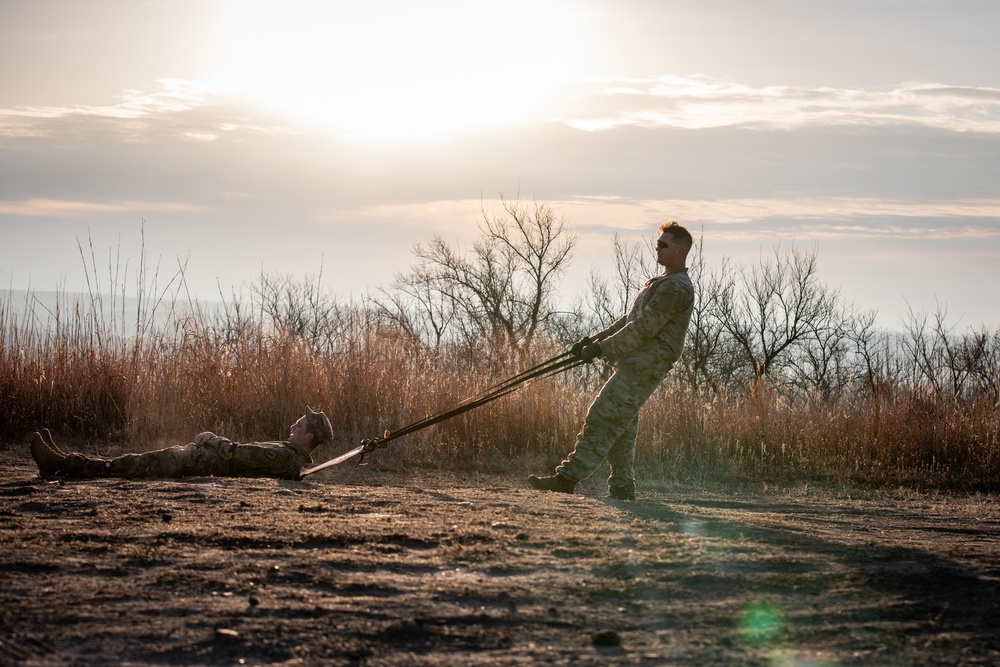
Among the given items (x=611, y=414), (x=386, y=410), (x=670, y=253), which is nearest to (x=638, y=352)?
(x=611, y=414)

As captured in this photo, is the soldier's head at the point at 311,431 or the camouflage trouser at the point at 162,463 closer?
the camouflage trouser at the point at 162,463

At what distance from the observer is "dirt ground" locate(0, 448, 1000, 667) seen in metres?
3.67

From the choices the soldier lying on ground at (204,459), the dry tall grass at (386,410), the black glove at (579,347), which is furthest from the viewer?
the dry tall grass at (386,410)

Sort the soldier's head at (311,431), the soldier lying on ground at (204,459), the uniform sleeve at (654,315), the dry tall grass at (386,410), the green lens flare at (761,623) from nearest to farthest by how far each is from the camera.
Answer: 1. the green lens flare at (761,623)
2. the soldier lying on ground at (204,459)
3. the uniform sleeve at (654,315)
4. the soldier's head at (311,431)
5. the dry tall grass at (386,410)

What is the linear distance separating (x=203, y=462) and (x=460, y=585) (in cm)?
425

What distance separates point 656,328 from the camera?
7848mm

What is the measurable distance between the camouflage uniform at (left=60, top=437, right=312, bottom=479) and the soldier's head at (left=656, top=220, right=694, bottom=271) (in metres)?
3.57

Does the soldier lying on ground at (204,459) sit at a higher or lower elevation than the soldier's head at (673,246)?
lower

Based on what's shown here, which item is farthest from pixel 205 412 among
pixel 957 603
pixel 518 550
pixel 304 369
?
pixel 957 603

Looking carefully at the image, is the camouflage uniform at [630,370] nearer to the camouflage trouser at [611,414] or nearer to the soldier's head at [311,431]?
the camouflage trouser at [611,414]

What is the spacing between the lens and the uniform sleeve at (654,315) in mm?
7809

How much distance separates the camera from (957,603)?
4.38 m

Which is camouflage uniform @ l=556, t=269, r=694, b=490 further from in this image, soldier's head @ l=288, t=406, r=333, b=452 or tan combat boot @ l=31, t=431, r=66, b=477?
tan combat boot @ l=31, t=431, r=66, b=477

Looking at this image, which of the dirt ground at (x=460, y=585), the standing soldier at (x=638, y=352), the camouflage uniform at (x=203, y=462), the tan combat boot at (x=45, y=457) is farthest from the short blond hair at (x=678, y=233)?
the tan combat boot at (x=45, y=457)
